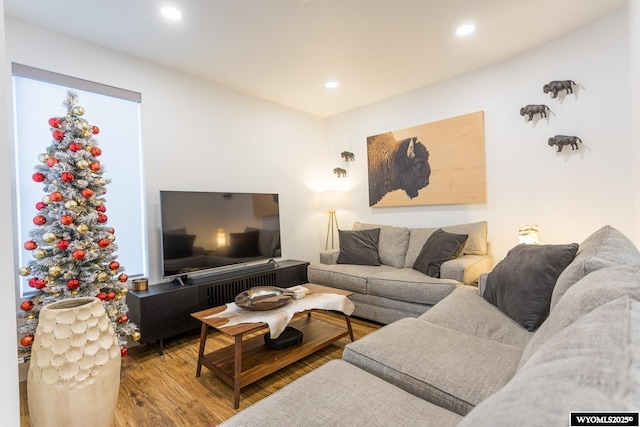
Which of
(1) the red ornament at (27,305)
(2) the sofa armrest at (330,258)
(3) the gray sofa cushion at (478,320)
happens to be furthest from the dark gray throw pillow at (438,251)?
(1) the red ornament at (27,305)

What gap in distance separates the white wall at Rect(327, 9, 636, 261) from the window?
3.08 metres

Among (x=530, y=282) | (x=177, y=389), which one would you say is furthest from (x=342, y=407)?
(x=177, y=389)

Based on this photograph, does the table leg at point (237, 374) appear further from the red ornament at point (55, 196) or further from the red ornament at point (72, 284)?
the red ornament at point (55, 196)

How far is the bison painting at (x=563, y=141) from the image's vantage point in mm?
2558

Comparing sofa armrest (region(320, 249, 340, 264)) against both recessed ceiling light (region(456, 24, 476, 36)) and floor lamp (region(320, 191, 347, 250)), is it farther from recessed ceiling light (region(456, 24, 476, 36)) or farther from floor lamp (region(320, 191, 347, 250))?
recessed ceiling light (region(456, 24, 476, 36))

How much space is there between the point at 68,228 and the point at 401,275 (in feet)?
8.66

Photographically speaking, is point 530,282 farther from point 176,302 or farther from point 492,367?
point 176,302

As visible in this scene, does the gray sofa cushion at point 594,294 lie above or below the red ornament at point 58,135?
below

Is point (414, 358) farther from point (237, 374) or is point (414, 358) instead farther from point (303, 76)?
point (303, 76)

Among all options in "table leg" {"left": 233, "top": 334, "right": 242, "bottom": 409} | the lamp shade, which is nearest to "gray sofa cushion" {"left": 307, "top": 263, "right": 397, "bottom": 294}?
the lamp shade

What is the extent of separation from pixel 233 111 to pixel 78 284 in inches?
91.2

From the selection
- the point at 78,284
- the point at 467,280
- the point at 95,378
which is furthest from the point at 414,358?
the point at 78,284

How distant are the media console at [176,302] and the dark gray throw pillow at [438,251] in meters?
1.67

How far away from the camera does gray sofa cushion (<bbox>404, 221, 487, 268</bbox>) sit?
9.82 ft
